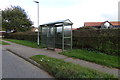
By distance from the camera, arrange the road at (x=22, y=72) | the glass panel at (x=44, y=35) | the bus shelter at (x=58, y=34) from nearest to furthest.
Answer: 1. the road at (x=22, y=72)
2. the bus shelter at (x=58, y=34)
3. the glass panel at (x=44, y=35)

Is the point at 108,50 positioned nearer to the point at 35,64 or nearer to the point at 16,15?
the point at 35,64

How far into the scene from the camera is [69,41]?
10.3m

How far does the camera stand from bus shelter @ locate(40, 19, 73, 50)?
10.1 metres

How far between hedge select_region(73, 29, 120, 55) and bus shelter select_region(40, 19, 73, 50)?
0.84 metres

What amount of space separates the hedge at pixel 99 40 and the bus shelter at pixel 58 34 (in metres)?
0.84

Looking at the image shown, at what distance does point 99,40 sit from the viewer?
28.6ft

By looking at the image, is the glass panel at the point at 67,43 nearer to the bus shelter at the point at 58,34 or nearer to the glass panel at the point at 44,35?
the bus shelter at the point at 58,34

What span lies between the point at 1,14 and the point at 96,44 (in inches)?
1295

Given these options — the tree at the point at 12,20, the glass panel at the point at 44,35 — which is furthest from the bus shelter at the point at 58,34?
the tree at the point at 12,20

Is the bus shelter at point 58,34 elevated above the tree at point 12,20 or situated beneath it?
situated beneath

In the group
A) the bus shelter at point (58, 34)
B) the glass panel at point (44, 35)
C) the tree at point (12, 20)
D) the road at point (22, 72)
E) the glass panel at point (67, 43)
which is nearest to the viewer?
the road at point (22, 72)

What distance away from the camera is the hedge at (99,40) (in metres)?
7.76

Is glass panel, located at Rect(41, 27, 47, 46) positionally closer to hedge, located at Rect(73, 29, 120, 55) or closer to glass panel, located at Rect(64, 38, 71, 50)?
glass panel, located at Rect(64, 38, 71, 50)

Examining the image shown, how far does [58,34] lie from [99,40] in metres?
4.01
